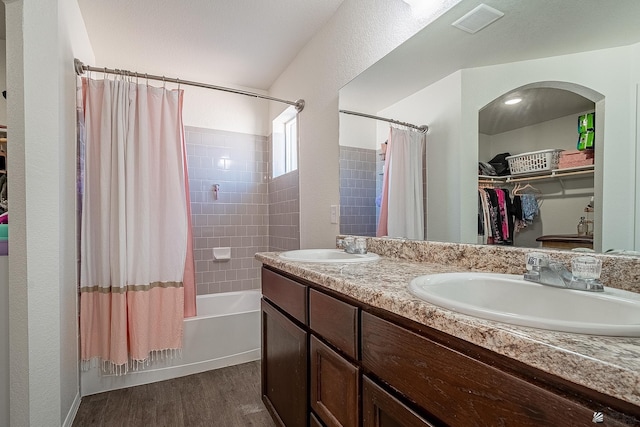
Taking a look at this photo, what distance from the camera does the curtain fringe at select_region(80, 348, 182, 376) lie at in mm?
1920

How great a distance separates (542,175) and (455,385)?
735 millimetres

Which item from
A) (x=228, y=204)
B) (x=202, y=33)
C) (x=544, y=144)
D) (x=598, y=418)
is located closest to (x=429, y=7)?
(x=544, y=144)

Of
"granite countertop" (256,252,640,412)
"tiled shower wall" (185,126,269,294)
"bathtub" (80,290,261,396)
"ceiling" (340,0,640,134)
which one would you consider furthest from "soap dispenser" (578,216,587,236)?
"tiled shower wall" (185,126,269,294)

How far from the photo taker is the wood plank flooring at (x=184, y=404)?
5.42ft

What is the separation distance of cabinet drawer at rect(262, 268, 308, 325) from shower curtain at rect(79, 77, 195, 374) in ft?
2.91

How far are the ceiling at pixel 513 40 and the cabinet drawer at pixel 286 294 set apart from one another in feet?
3.07

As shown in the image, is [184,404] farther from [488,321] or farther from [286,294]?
[488,321]

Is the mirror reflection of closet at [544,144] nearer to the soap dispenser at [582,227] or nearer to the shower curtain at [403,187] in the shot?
the soap dispenser at [582,227]

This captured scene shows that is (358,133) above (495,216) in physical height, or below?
above

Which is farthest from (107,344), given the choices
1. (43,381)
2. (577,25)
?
(577,25)

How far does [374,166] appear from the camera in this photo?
5.61ft

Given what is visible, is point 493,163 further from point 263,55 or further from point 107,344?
point 107,344

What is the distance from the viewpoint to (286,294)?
4.35ft

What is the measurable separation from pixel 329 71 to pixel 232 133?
54.5 inches
